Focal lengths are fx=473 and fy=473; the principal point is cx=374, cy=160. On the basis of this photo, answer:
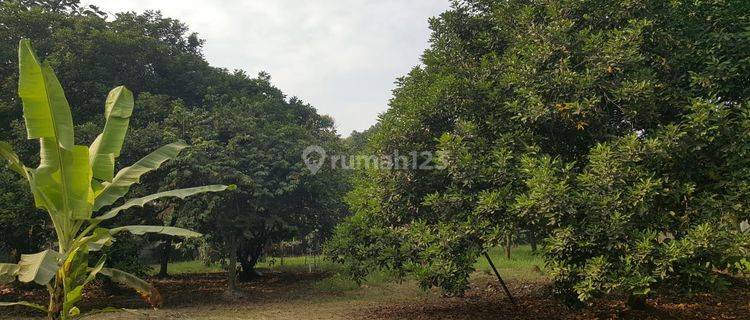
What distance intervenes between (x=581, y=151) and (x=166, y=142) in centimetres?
964

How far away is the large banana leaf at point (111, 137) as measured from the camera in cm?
535

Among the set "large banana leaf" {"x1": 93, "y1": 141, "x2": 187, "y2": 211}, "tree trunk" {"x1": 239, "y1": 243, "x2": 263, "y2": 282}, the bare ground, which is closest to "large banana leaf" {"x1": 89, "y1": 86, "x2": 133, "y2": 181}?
"large banana leaf" {"x1": 93, "y1": 141, "x2": 187, "y2": 211}

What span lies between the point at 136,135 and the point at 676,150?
37.9 feet

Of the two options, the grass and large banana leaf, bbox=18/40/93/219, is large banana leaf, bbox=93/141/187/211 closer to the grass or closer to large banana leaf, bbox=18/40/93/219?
large banana leaf, bbox=18/40/93/219

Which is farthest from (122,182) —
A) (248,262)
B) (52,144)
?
(248,262)

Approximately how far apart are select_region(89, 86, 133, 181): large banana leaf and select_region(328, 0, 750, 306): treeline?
448 centimetres

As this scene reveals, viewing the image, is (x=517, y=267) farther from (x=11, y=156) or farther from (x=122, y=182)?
(x=11, y=156)

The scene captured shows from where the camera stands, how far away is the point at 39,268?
3.87m

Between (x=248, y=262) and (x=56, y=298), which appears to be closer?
(x=56, y=298)

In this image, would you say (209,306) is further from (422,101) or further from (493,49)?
(493,49)

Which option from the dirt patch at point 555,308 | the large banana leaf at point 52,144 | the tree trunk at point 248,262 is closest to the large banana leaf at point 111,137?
the large banana leaf at point 52,144

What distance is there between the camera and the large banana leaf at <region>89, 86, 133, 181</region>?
17.5ft

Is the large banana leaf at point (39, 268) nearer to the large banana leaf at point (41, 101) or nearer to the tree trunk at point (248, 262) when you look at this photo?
the large banana leaf at point (41, 101)

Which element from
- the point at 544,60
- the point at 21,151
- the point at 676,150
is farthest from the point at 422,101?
the point at 21,151
